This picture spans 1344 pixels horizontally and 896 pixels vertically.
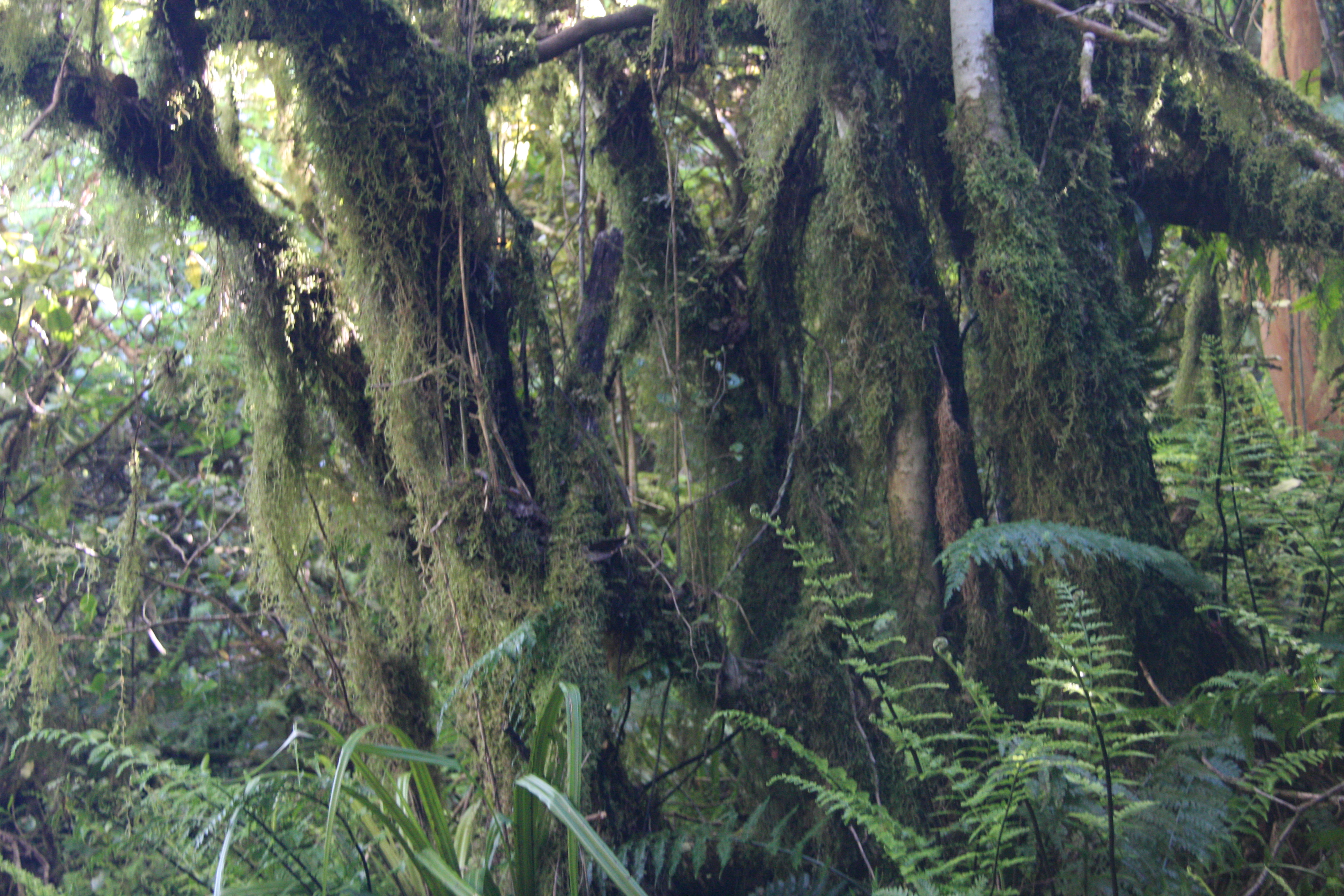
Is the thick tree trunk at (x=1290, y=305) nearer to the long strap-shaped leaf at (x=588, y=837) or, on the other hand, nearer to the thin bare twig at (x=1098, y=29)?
the thin bare twig at (x=1098, y=29)

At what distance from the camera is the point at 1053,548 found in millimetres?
1595

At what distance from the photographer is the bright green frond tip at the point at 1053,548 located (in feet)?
5.23

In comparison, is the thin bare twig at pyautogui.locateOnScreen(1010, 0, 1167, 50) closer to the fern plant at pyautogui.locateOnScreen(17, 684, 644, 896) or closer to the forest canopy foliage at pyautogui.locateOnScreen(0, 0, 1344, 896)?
the forest canopy foliage at pyautogui.locateOnScreen(0, 0, 1344, 896)

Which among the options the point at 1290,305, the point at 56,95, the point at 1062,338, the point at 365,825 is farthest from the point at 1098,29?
the point at 365,825

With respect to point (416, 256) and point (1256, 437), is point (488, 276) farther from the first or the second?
point (1256, 437)

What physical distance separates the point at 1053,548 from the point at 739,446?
0.97m

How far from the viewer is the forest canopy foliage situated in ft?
5.10

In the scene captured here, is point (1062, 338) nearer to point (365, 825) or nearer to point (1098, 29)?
point (1098, 29)

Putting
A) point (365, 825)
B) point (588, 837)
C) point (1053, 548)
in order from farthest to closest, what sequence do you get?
point (365, 825)
point (1053, 548)
point (588, 837)

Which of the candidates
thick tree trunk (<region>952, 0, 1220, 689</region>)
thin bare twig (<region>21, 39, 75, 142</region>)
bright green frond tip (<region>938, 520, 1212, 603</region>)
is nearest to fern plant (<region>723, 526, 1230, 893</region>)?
bright green frond tip (<region>938, 520, 1212, 603</region>)

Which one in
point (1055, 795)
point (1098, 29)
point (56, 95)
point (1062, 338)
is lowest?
point (1055, 795)

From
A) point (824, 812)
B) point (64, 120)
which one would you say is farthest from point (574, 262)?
point (824, 812)

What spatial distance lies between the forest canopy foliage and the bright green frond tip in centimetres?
1

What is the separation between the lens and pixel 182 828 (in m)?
1.77
